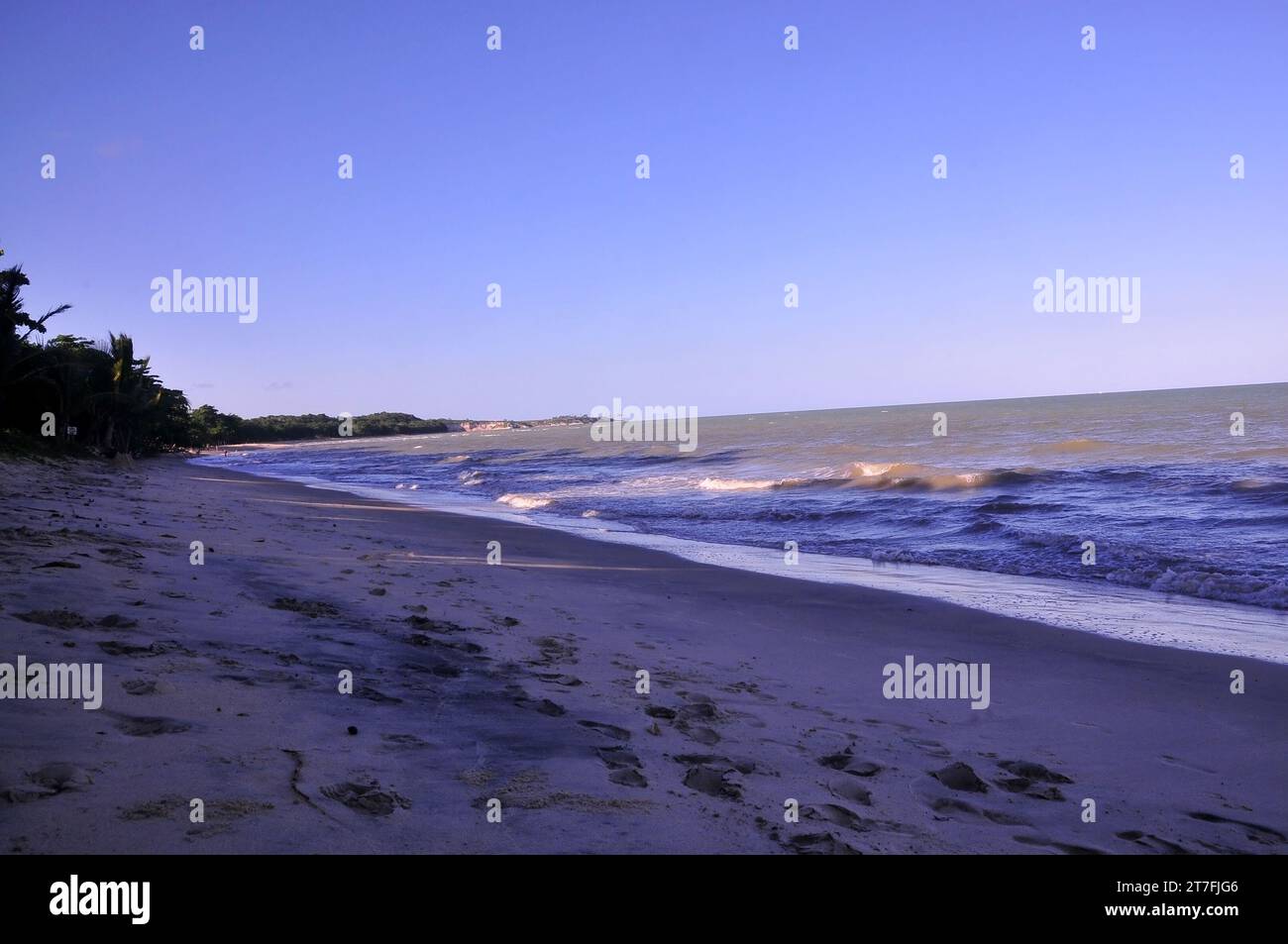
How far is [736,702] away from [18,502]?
463 inches

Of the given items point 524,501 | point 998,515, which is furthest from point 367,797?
point 524,501

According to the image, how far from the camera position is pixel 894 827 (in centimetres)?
360

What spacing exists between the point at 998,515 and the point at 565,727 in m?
16.9

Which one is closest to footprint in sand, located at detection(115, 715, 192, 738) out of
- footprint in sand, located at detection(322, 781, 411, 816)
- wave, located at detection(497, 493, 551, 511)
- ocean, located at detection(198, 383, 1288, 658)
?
footprint in sand, located at detection(322, 781, 411, 816)

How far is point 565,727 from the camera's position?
4.57 m

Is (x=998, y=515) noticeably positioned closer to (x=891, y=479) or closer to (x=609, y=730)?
(x=891, y=479)

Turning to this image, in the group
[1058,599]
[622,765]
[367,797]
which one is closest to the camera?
[367,797]

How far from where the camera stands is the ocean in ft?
36.1

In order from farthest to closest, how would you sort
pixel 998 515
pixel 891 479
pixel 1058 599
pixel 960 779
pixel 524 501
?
1. pixel 524 501
2. pixel 891 479
3. pixel 998 515
4. pixel 1058 599
5. pixel 960 779

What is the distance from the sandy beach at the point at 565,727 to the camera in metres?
3.19

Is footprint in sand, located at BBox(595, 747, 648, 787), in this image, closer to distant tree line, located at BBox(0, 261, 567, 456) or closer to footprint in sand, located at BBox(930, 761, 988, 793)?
footprint in sand, located at BBox(930, 761, 988, 793)

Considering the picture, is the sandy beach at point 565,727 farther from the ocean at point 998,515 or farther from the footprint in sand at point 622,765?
the ocean at point 998,515

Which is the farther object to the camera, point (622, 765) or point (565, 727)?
point (565, 727)

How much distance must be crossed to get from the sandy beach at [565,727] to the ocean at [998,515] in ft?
8.90
